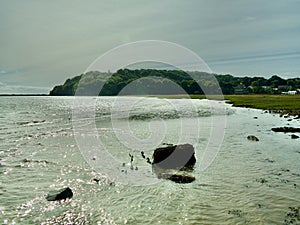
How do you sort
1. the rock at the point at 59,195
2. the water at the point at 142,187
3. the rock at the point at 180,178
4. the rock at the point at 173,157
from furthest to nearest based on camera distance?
the rock at the point at 173,157 < the rock at the point at 180,178 < the rock at the point at 59,195 < the water at the point at 142,187

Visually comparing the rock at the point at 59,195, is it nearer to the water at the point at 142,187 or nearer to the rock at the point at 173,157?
the water at the point at 142,187

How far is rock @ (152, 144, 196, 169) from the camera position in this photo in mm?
21469

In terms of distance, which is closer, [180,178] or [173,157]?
[180,178]

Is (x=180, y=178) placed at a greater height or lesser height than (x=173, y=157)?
lesser

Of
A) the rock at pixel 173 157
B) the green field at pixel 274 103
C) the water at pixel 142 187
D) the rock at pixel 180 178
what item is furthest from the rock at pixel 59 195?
the green field at pixel 274 103

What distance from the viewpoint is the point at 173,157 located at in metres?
21.5

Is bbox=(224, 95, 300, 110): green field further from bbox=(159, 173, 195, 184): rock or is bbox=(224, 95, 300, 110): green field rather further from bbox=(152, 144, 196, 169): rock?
bbox=(159, 173, 195, 184): rock

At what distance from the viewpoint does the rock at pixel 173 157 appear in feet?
70.4

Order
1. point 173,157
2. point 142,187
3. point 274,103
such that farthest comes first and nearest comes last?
point 274,103 < point 173,157 < point 142,187

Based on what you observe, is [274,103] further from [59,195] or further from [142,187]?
[59,195]

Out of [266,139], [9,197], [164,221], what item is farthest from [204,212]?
[266,139]

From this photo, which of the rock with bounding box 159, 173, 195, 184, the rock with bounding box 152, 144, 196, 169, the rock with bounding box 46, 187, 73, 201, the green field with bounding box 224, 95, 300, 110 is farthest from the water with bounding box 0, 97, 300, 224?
the green field with bounding box 224, 95, 300, 110

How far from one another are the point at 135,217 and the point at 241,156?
15.7 meters

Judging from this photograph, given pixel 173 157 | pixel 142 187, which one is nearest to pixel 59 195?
pixel 142 187
